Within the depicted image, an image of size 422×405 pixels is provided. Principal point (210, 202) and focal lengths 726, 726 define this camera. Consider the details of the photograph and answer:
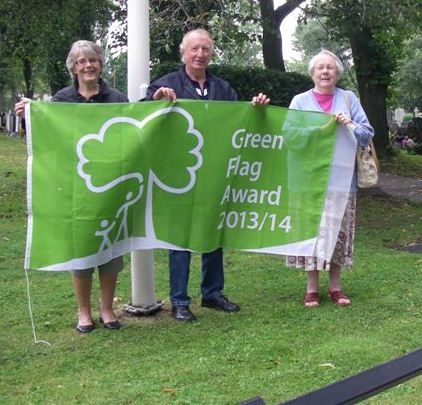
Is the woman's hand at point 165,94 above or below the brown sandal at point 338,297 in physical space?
above

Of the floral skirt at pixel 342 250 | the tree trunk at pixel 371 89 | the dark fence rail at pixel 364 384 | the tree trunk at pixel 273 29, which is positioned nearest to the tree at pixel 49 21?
the tree trunk at pixel 273 29

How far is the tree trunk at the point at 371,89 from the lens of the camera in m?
17.5

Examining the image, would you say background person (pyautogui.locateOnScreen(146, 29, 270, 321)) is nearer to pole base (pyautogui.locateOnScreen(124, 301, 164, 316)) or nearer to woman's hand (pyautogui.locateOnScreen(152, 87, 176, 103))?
woman's hand (pyautogui.locateOnScreen(152, 87, 176, 103))

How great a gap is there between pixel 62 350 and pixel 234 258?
298cm

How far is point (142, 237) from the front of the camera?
4.75 meters

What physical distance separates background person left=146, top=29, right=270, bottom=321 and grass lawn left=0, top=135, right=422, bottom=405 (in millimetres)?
157

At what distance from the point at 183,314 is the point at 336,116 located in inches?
68.6

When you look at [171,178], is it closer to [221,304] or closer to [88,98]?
[88,98]

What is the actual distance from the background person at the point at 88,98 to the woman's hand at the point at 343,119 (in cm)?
147

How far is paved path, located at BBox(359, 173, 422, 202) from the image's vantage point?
12453 mm

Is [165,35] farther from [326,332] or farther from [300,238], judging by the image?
[326,332]

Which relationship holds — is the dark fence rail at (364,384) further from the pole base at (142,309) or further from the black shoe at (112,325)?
the pole base at (142,309)

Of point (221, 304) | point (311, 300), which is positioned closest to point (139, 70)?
point (221, 304)

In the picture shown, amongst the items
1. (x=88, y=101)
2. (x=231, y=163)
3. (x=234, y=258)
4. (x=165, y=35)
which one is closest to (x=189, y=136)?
(x=231, y=163)
